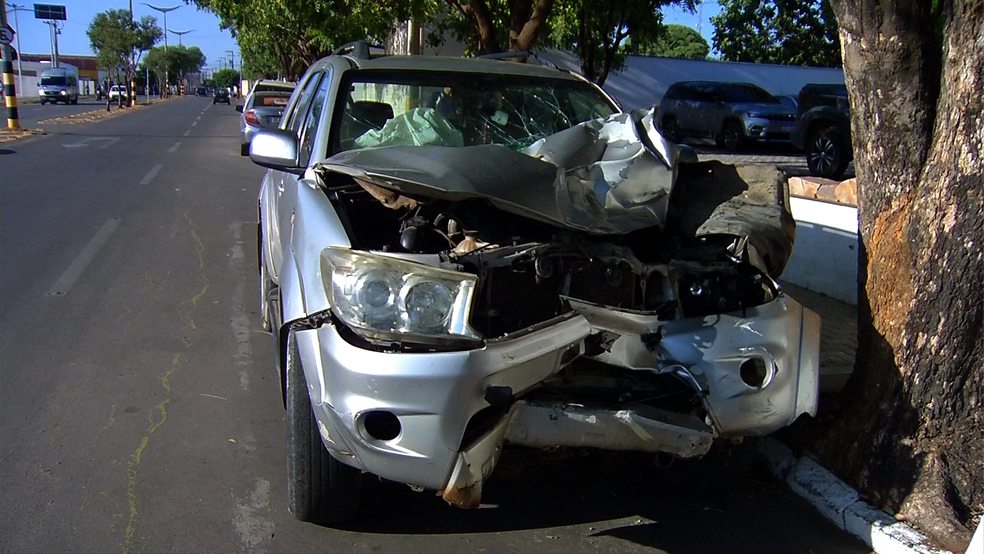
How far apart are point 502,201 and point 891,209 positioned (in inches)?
72.4

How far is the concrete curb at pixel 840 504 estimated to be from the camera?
336 centimetres

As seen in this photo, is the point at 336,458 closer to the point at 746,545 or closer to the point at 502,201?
the point at 502,201

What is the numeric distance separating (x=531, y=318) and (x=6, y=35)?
2426 centimetres

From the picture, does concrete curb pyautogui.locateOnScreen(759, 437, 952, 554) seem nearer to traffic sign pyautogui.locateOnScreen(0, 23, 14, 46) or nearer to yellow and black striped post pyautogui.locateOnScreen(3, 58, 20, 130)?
yellow and black striped post pyautogui.locateOnScreen(3, 58, 20, 130)

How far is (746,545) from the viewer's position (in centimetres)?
347

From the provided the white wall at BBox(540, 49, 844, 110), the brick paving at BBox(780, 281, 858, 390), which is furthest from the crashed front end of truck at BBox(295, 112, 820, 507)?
the white wall at BBox(540, 49, 844, 110)

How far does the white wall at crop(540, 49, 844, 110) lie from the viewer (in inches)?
1093

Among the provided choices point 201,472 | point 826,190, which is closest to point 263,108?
point 826,190

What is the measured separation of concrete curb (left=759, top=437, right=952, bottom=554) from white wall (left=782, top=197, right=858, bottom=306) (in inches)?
121

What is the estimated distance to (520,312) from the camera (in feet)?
10.3

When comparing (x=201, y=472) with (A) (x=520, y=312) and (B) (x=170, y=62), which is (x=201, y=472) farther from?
(B) (x=170, y=62)

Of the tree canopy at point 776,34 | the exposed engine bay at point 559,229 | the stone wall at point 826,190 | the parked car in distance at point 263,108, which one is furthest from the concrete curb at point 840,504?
the tree canopy at point 776,34

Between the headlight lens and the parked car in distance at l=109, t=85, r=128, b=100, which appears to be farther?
the parked car in distance at l=109, t=85, r=128, b=100

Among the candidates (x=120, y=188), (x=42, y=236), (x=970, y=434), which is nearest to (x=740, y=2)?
(x=120, y=188)
